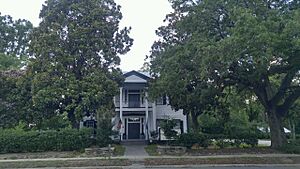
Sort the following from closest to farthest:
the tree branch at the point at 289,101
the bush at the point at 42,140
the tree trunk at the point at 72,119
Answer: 1. the tree branch at the point at 289,101
2. the bush at the point at 42,140
3. the tree trunk at the point at 72,119

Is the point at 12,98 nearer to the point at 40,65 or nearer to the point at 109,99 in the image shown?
the point at 40,65

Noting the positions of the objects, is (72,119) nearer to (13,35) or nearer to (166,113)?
(166,113)

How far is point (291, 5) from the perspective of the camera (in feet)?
63.8

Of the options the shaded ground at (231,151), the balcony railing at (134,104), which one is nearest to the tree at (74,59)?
the balcony railing at (134,104)

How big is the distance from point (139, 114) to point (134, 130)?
1.85 metres

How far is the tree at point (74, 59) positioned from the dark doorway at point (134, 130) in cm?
821

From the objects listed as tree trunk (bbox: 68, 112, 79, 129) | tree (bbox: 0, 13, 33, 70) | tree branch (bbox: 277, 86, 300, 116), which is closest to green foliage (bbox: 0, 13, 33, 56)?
tree (bbox: 0, 13, 33, 70)

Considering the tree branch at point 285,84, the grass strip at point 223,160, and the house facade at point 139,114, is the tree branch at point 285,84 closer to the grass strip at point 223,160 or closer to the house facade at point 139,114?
the grass strip at point 223,160

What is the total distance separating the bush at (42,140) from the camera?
2364 centimetres

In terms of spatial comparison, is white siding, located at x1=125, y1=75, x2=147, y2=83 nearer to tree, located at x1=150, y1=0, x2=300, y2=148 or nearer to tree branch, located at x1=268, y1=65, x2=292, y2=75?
tree, located at x1=150, y1=0, x2=300, y2=148

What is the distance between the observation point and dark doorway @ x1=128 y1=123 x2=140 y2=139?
36.0m

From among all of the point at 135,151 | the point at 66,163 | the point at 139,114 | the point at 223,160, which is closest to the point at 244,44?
the point at 223,160

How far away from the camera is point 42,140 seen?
24.0 m

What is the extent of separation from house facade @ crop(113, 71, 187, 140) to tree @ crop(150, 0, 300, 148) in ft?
28.7
